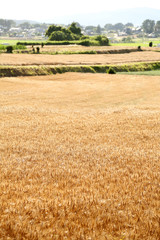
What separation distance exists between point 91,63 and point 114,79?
18.2 m

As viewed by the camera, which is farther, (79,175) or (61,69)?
(61,69)

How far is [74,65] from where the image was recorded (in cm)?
6988

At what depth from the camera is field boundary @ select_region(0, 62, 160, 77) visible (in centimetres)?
5741

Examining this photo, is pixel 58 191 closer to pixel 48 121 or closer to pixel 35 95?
pixel 48 121

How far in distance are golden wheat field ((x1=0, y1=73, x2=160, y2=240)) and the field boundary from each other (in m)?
30.7

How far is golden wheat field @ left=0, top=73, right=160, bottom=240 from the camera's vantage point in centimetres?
709

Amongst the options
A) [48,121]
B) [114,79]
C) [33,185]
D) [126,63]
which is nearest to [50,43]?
[126,63]

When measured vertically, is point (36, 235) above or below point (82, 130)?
above

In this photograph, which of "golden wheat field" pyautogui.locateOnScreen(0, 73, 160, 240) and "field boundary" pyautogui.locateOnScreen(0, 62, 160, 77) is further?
"field boundary" pyautogui.locateOnScreen(0, 62, 160, 77)

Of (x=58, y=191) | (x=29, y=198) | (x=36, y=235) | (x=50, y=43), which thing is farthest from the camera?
(x=50, y=43)

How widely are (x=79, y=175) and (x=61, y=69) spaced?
5563cm

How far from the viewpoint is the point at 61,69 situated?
65.2 m

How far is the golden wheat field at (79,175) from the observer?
279 inches

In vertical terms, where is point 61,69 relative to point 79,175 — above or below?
above
